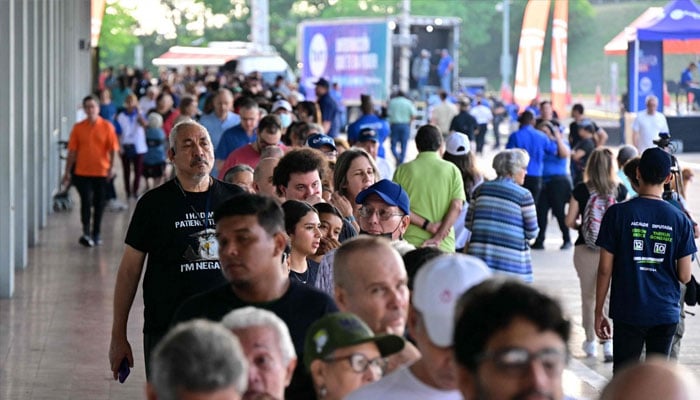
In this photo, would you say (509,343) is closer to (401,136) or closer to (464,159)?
(464,159)

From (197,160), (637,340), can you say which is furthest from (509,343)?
(637,340)

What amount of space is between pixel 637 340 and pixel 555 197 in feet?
35.9

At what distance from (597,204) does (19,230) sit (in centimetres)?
765

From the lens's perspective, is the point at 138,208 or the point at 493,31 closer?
the point at 138,208

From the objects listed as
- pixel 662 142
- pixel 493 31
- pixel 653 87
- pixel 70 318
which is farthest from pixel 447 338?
pixel 493 31

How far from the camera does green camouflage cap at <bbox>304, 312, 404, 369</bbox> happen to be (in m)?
4.31

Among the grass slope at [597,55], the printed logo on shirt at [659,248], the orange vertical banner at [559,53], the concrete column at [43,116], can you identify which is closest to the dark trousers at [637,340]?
the printed logo on shirt at [659,248]

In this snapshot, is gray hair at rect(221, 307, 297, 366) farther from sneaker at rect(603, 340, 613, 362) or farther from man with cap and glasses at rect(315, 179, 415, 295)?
sneaker at rect(603, 340, 613, 362)

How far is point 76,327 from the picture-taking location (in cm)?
1351

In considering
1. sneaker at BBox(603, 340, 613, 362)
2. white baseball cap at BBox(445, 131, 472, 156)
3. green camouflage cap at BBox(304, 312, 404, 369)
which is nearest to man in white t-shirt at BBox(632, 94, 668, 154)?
white baseball cap at BBox(445, 131, 472, 156)

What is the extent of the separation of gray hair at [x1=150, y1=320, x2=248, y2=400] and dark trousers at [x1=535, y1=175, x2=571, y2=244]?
55.4 ft

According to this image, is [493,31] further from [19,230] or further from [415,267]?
[415,267]

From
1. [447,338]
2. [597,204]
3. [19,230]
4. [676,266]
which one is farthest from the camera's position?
[19,230]

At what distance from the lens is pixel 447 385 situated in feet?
13.1
